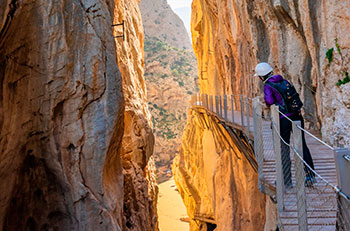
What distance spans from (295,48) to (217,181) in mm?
10063

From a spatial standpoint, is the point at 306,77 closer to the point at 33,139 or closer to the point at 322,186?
the point at 322,186

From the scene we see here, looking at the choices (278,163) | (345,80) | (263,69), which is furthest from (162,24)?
(278,163)

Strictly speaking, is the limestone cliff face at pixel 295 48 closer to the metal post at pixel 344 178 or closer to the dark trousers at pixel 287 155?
the dark trousers at pixel 287 155

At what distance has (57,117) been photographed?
7.59 metres

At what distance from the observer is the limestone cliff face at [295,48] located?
22.6 feet

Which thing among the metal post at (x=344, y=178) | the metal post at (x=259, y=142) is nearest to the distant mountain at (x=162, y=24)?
the metal post at (x=259, y=142)

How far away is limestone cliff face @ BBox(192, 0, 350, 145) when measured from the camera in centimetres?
689

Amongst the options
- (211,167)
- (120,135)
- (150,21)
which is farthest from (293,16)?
(150,21)

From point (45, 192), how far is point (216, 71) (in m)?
17.5

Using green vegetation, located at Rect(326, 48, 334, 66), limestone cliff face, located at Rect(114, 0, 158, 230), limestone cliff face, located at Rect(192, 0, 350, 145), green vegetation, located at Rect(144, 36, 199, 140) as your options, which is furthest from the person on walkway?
green vegetation, located at Rect(144, 36, 199, 140)

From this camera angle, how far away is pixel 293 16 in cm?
983

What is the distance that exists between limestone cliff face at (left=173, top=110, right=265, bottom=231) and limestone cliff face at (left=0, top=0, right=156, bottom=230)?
377cm

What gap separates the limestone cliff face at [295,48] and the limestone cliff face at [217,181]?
7.30 ft

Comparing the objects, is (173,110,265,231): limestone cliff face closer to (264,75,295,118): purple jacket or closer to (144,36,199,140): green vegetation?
(264,75,295,118): purple jacket
